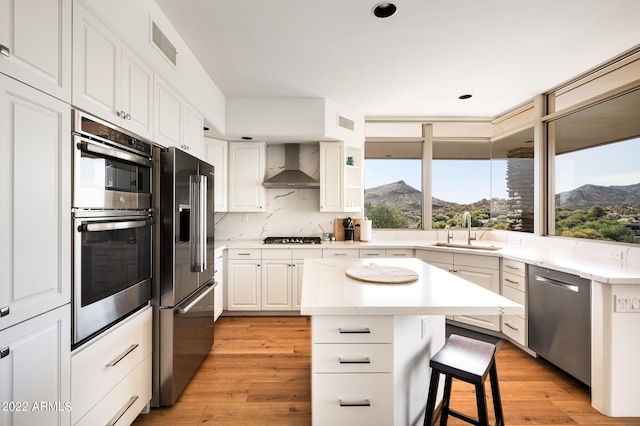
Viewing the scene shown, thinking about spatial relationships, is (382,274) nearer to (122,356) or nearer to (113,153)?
(122,356)

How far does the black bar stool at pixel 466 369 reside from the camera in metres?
1.33

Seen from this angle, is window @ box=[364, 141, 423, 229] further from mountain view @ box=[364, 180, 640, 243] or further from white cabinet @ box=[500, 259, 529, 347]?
white cabinet @ box=[500, 259, 529, 347]

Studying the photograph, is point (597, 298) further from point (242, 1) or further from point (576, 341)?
point (242, 1)

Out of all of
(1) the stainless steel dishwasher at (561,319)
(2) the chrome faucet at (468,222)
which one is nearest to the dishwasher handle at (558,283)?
(1) the stainless steel dishwasher at (561,319)

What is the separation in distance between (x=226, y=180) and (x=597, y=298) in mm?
3853

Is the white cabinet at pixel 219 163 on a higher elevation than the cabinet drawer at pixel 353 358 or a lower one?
higher

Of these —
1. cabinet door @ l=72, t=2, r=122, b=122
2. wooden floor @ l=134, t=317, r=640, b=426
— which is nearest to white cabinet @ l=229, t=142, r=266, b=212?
wooden floor @ l=134, t=317, r=640, b=426

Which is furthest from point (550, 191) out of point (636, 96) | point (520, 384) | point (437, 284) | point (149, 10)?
point (149, 10)

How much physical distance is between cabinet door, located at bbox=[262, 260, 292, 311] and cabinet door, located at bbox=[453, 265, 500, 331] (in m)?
2.08

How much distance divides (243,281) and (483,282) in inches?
112

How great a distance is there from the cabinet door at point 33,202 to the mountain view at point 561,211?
3603mm

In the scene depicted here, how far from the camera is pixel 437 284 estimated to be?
166cm

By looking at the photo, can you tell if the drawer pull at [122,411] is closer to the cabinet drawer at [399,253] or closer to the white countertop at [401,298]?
the white countertop at [401,298]

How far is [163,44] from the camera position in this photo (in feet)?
6.66
